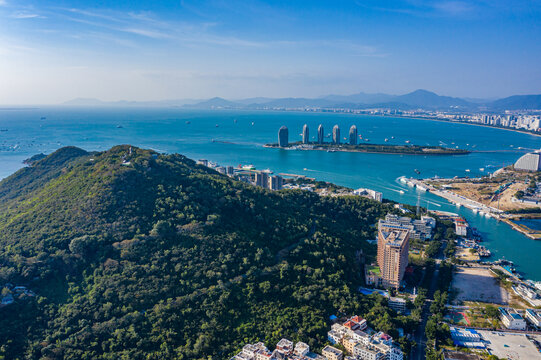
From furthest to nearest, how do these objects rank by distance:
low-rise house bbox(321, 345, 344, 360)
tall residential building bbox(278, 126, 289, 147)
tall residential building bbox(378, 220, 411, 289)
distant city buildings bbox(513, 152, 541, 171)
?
tall residential building bbox(278, 126, 289, 147) → distant city buildings bbox(513, 152, 541, 171) → tall residential building bbox(378, 220, 411, 289) → low-rise house bbox(321, 345, 344, 360)

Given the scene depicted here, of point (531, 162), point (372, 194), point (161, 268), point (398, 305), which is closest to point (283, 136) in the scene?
point (372, 194)

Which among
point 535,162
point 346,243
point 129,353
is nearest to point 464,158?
point 535,162

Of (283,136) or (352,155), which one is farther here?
(283,136)

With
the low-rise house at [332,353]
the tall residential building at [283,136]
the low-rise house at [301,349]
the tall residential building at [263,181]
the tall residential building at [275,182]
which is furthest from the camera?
the tall residential building at [283,136]

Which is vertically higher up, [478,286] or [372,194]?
[372,194]

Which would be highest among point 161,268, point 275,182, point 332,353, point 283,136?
point 283,136

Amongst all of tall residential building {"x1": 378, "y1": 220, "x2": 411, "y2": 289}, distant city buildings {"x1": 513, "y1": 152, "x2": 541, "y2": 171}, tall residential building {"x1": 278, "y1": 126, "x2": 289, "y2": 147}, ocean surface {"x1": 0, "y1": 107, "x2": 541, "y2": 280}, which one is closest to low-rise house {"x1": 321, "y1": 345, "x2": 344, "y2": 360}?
tall residential building {"x1": 378, "y1": 220, "x2": 411, "y2": 289}

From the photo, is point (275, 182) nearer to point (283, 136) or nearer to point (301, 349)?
point (301, 349)

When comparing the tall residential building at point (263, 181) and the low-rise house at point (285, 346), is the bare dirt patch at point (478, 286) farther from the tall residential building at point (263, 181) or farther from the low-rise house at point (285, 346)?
the tall residential building at point (263, 181)

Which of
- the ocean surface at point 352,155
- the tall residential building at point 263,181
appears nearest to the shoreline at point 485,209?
the ocean surface at point 352,155

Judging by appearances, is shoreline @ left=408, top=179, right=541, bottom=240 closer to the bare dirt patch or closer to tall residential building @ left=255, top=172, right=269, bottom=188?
the bare dirt patch
